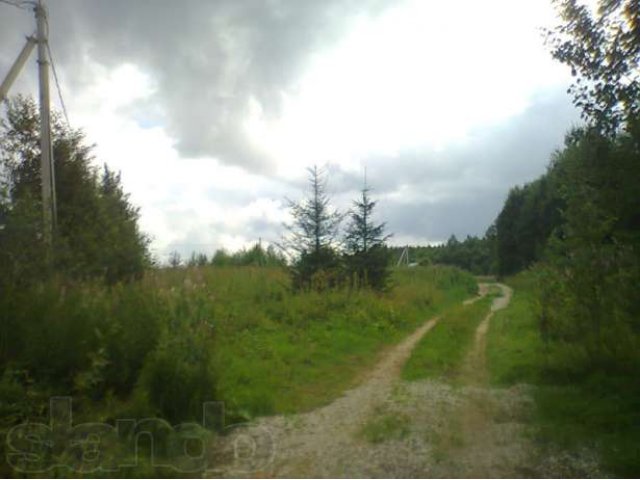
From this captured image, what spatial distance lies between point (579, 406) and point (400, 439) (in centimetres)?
309

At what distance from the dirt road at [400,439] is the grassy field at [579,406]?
33 cm

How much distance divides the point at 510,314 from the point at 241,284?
10517 millimetres

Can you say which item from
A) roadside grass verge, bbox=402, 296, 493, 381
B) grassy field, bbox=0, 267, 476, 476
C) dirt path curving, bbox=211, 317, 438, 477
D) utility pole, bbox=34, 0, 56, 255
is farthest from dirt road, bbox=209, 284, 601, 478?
utility pole, bbox=34, 0, 56, 255

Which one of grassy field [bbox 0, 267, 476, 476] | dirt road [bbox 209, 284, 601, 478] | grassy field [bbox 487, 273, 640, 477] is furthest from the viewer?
grassy field [bbox 0, 267, 476, 476]

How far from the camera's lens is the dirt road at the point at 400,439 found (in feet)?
26.0

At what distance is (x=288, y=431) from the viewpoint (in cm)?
965

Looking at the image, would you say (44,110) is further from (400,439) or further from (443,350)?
(443,350)

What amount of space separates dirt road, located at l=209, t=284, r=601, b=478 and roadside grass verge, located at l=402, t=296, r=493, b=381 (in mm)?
1656

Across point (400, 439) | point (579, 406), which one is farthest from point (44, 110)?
point (579, 406)

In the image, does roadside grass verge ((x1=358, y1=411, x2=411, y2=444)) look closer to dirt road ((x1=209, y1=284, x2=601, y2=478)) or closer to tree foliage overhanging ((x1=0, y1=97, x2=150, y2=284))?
dirt road ((x1=209, y1=284, x2=601, y2=478))

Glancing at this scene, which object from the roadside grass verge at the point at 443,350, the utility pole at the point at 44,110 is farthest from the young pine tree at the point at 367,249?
the utility pole at the point at 44,110

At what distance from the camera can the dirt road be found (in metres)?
7.91

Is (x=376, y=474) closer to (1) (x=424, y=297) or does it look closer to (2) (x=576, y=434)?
(2) (x=576, y=434)

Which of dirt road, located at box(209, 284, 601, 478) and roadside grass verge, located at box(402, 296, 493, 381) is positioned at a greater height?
roadside grass verge, located at box(402, 296, 493, 381)
